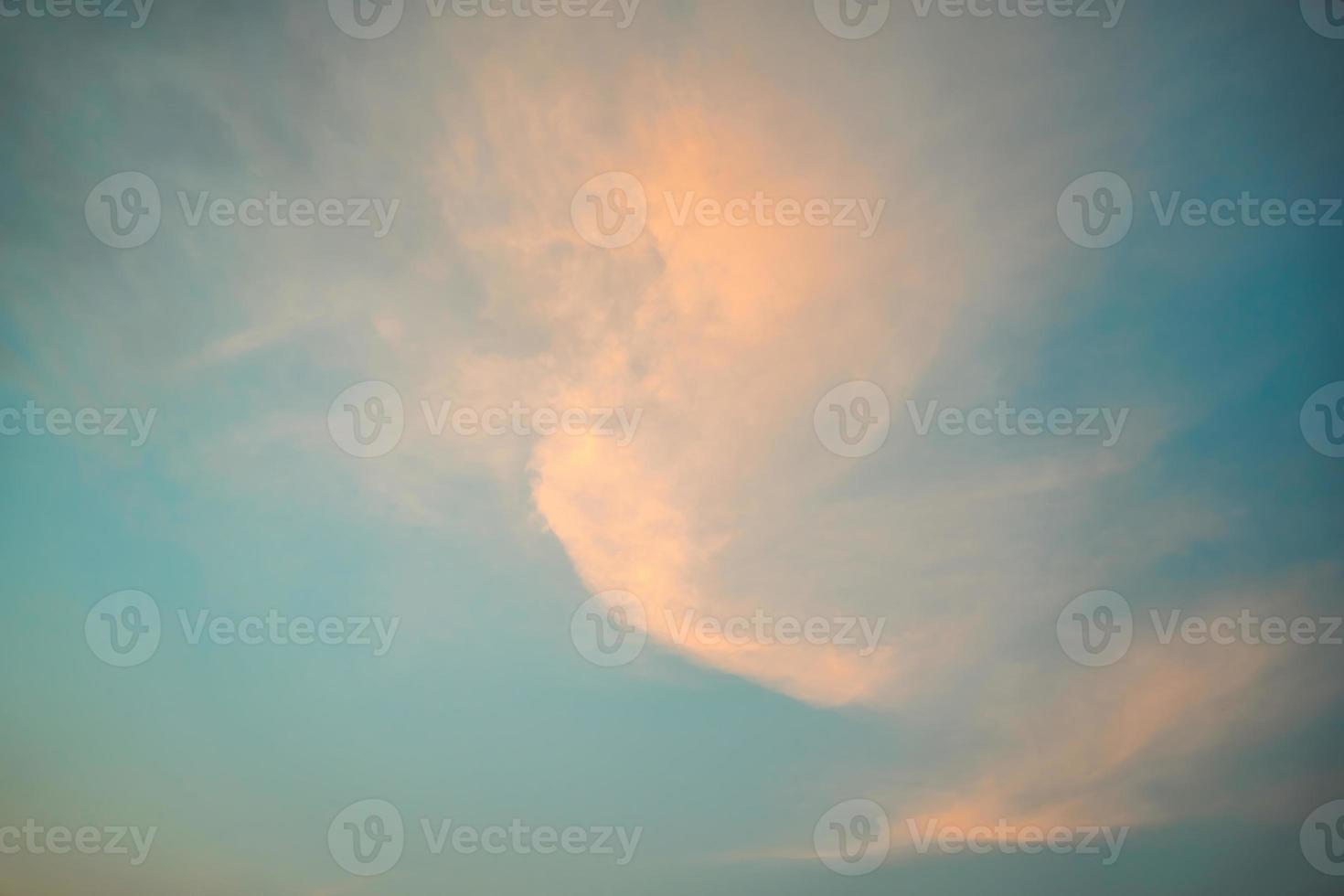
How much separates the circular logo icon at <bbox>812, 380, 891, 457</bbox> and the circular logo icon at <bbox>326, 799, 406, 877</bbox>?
8199mm

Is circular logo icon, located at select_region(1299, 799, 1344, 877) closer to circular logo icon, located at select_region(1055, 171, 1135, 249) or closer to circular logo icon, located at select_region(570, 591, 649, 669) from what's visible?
circular logo icon, located at select_region(1055, 171, 1135, 249)

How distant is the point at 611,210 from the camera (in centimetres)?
922

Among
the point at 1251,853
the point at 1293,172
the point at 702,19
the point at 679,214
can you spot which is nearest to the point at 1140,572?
the point at 1251,853

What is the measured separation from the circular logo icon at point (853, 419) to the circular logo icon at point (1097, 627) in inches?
147

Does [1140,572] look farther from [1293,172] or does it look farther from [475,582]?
[475,582]

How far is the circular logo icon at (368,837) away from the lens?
10.5m

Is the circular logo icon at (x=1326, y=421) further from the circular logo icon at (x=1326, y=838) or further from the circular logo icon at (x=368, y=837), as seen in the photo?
the circular logo icon at (x=368, y=837)

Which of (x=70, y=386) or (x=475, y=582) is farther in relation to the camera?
(x=475, y=582)

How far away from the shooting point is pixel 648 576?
405 inches

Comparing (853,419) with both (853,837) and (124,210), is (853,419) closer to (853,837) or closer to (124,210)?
(853,837)

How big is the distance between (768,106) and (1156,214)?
5.11 metres

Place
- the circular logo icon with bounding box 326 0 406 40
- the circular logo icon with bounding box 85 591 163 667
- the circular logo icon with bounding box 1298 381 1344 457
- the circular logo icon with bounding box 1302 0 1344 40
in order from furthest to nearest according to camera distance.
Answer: the circular logo icon with bounding box 85 591 163 667, the circular logo icon with bounding box 1298 381 1344 457, the circular logo icon with bounding box 326 0 406 40, the circular logo icon with bounding box 1302 0 1344 40

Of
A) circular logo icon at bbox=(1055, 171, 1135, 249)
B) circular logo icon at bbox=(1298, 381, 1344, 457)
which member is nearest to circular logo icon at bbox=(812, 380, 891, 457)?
circular logo icon at bbox=(1055, 171, 1135, 249)

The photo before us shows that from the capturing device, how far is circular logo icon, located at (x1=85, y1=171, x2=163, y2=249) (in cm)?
900
